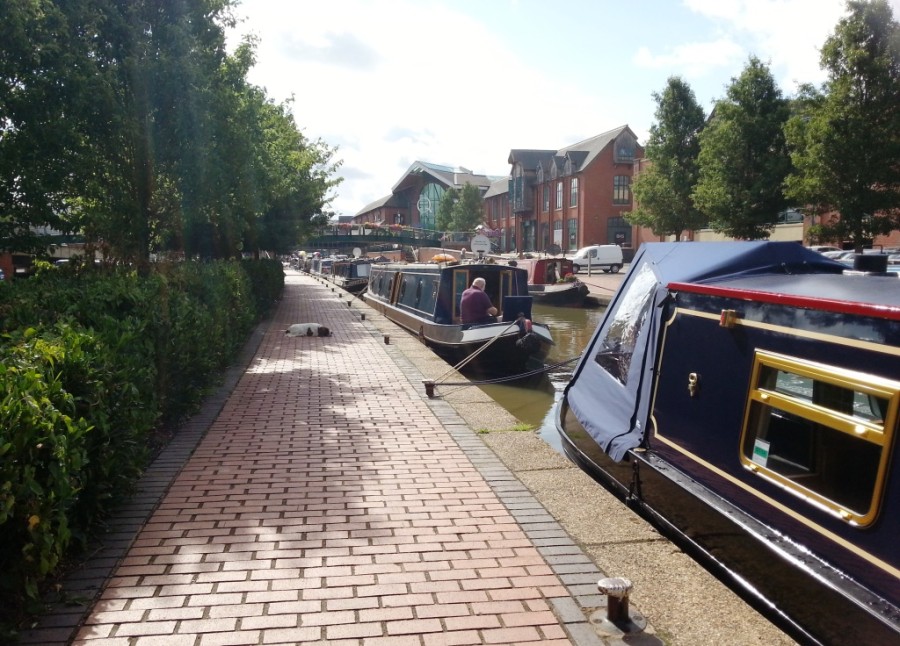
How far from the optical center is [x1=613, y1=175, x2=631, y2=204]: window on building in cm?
5419

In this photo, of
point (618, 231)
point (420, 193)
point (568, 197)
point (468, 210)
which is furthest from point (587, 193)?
point (420, 193)

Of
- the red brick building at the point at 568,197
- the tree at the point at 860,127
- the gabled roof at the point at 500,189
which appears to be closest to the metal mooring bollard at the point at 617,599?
the tree at the point at 860,127

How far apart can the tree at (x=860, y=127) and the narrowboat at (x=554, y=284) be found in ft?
29.8

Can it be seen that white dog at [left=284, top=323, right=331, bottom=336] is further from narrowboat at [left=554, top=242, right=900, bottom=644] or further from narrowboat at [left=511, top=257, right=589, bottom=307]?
narrowboat at [left=511, top=257, right=589, bottom=307]

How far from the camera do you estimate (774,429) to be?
3.91m

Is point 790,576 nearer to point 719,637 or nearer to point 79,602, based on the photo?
point 719,637

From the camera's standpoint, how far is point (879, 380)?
3.10m

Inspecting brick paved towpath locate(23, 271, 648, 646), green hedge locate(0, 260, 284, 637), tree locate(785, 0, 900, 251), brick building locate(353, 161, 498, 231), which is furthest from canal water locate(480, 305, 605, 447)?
brick building locate(353, 161, 498, 231)

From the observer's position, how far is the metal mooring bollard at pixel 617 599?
10.8ft

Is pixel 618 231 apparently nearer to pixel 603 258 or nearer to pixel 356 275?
pixel 603 258

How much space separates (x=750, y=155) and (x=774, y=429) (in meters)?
26.2

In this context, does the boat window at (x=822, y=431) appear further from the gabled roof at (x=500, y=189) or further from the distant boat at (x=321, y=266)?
the gabled roof at (x=500, y=189)

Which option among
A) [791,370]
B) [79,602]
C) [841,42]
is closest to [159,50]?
[79,602]

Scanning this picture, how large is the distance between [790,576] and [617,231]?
52.2 m
